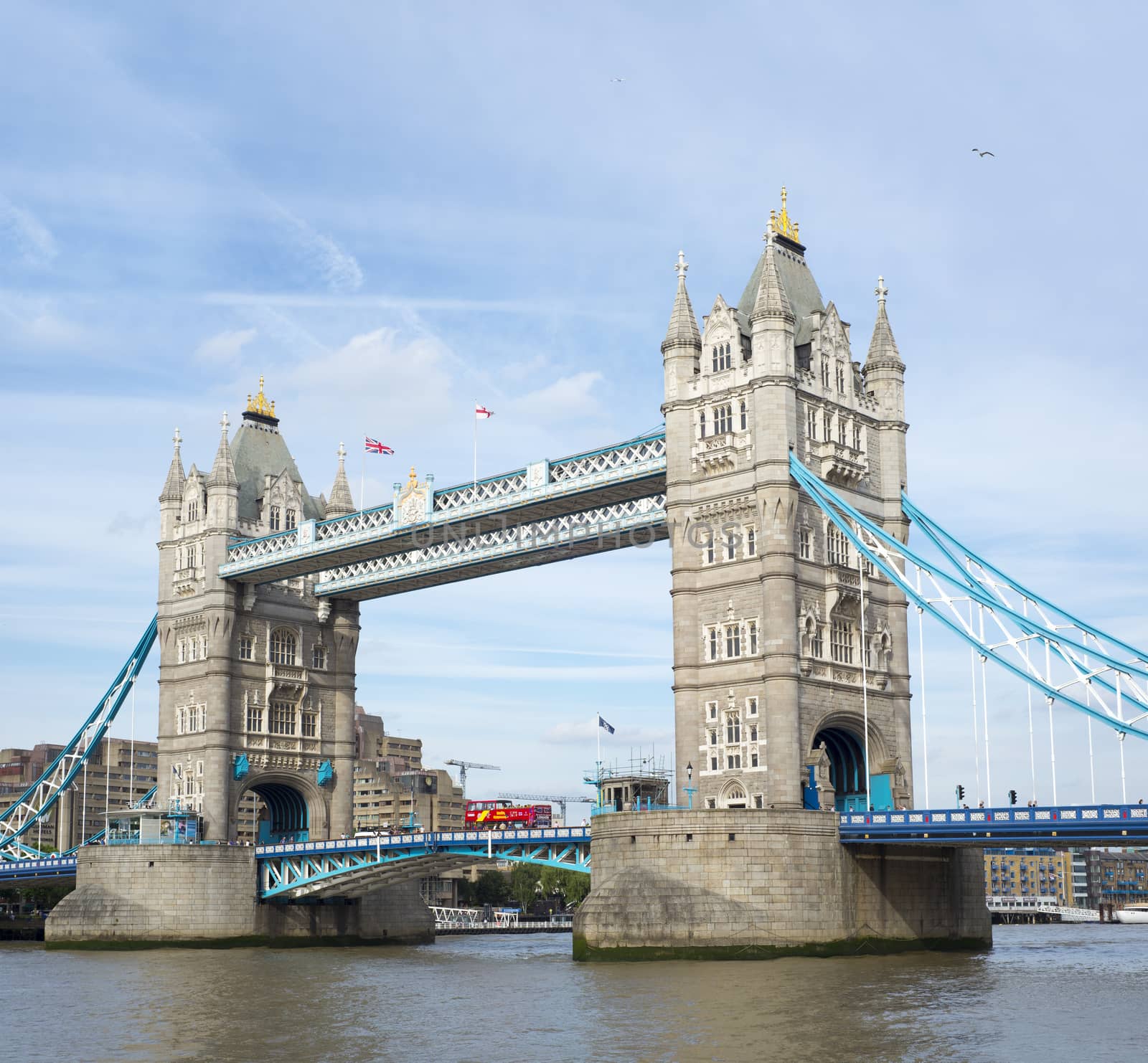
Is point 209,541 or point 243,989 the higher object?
point 209,541

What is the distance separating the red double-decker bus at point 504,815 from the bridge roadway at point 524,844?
552 cm

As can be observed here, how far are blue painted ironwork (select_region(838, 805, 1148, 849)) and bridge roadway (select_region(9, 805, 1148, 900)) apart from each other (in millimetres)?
A: 36

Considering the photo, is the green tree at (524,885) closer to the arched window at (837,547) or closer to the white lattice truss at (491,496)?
the white lattice truss at (491,496)

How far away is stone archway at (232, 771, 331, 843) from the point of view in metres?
97.5

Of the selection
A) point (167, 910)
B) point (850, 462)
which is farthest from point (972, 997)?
point (167, 910)

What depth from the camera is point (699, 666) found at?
70.6 m

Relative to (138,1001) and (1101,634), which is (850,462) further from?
(138,1001)

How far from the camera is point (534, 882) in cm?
17512

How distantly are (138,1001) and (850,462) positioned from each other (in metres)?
37.5

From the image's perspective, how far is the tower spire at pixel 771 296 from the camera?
230ft

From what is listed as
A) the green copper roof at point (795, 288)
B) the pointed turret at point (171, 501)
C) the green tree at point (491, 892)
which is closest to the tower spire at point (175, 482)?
the pointed turret at point (171, 501)

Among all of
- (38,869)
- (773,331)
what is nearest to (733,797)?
(773,331)

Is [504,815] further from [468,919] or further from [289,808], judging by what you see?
[468,919]

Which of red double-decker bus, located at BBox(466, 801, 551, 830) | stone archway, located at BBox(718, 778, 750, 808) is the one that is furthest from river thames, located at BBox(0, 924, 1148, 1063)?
red double-decker bus, located at BBox(466, 801, 551, 830)
